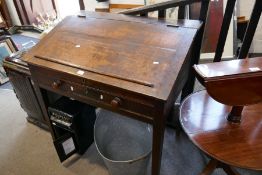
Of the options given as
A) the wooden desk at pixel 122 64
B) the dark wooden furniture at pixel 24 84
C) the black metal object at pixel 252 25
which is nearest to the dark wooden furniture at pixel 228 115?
the wooden desk at pixel 122 64

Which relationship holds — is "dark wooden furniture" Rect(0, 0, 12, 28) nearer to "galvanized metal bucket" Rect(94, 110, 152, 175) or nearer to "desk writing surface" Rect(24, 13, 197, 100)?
"desk writing surface" Rect(24, 13, 197, 100)

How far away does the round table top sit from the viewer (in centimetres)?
100

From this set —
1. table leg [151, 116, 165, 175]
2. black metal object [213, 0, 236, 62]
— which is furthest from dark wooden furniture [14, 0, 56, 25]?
table leg [151, 116, 165, 175]

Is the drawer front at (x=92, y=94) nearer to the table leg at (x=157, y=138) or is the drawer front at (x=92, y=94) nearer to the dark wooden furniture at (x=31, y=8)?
the table leg at (x=157, y=138)

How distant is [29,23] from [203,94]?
10.9 feet

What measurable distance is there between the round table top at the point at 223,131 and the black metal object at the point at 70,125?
0.73 m

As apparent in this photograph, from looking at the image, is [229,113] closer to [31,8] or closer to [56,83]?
[56,83]

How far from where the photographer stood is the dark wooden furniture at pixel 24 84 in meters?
1.65

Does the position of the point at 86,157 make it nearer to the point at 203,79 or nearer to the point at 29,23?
the point at 203,79

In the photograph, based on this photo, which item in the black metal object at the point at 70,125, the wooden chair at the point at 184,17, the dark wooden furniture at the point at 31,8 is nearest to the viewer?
the wooden chair at the point at 184,17

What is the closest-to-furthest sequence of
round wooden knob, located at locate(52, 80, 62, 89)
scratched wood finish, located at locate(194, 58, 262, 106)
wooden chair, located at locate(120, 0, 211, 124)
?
scratched wood finish, located at locate(194, 58, 262, 106), round wooden knob, located at locate(52, 80, 62, 89), wooden chair, located at locate(120, 0, 211, 124)

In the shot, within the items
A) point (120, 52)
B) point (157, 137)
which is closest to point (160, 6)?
point (120, 52)

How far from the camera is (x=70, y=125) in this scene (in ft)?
4.99

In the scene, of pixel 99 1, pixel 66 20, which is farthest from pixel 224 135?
pixel 99 1
